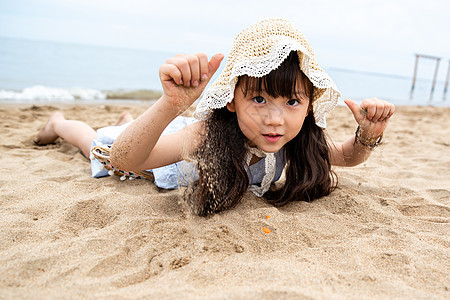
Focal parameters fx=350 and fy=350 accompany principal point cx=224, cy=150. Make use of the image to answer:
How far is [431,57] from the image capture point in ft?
71.0

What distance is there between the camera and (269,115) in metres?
2.02

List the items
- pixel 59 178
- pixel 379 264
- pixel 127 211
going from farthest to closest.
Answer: pixel 59 178
pixel 127 211
pixel 379 264

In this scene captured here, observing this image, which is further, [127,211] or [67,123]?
[67,123]

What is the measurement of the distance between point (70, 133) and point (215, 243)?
8.92ft

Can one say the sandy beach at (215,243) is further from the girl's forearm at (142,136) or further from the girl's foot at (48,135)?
the girl's foot at (48,135)

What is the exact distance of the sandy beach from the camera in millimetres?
1405

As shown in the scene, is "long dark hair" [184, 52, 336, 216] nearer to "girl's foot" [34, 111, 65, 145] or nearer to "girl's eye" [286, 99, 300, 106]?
"girl's eye" [286, 99, 300, 106]

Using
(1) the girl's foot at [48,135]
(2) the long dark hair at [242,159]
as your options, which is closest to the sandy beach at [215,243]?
(2) the long dark hair at [242,159]

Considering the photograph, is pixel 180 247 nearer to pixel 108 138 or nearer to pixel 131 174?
pixel 131 174

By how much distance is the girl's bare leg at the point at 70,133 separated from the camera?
3.64m

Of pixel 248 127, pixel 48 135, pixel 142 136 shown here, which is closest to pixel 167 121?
pixel 142 136

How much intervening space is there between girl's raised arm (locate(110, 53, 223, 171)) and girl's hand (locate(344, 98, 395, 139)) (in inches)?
44.4

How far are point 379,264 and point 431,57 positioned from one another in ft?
79.4

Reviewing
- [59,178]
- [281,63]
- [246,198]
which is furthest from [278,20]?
[59,178]
